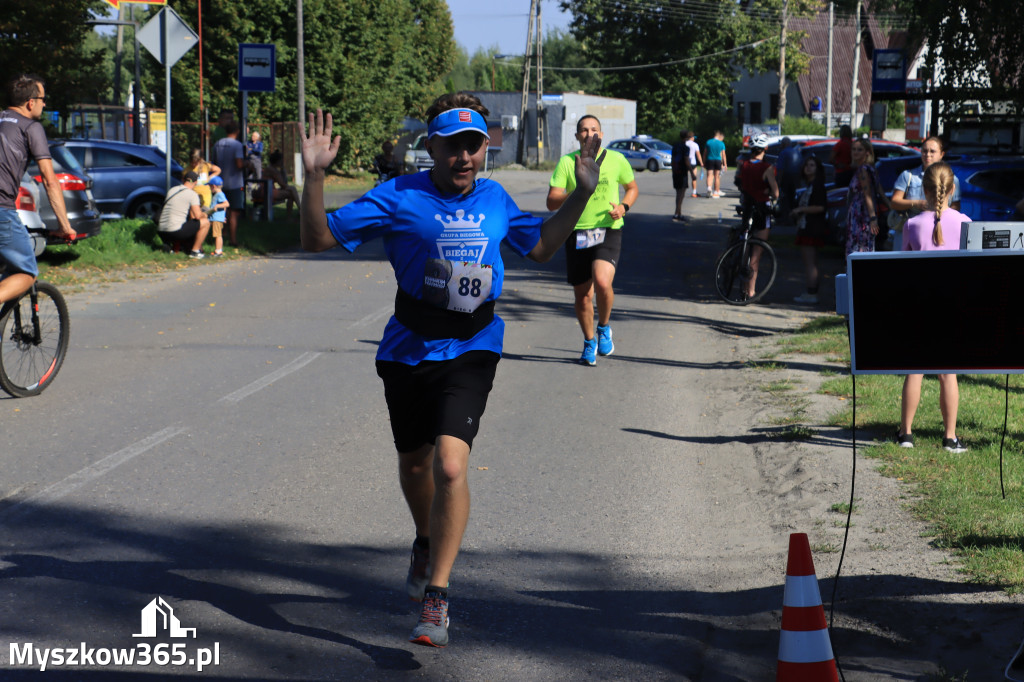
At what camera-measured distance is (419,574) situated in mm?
4617

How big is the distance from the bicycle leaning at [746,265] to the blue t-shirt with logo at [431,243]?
9552mm

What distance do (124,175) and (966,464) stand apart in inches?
689

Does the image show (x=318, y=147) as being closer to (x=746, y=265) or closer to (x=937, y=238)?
(x=937, y=238)

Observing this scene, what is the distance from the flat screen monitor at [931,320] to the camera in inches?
162

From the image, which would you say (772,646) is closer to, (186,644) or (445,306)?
(445,306)

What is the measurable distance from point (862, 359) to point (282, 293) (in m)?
11.1

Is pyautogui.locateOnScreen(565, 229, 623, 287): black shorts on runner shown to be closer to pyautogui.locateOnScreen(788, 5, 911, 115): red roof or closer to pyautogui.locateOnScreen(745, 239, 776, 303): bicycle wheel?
pyautogui.locateOnScreen(745, 239, 776, 303): bicycle wheel

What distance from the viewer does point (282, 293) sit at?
47.3ft

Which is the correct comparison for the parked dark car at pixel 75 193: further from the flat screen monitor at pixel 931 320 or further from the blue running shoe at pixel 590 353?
the flat screen monitor at pixel 931 320

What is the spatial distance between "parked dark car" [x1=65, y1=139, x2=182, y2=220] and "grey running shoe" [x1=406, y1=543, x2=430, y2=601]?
16.9 m

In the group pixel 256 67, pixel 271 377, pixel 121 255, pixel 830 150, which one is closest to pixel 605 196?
pixel 271 377

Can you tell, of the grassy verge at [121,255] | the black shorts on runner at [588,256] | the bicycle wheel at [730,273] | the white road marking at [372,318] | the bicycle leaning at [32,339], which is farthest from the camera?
the grassy verge at [121,255]

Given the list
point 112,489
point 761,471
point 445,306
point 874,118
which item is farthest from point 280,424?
point 874,118

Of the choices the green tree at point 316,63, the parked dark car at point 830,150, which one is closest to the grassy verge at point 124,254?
the parked dark car at point 830,150
